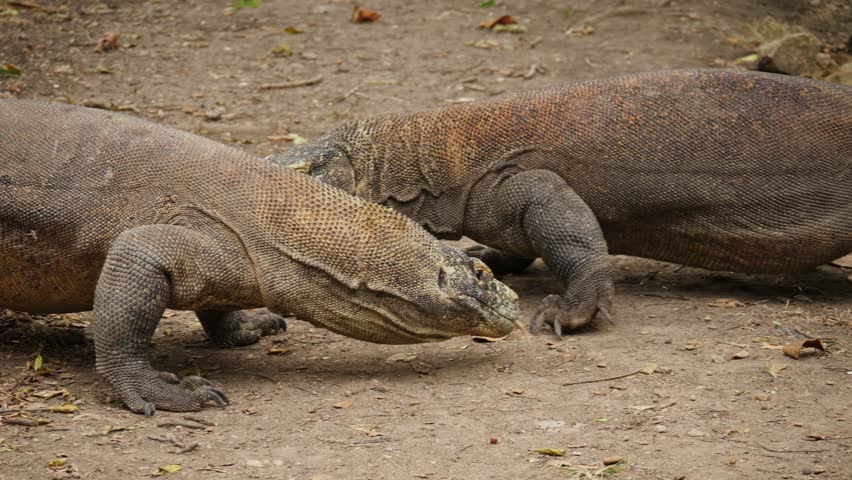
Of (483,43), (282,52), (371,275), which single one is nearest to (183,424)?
(371,275)

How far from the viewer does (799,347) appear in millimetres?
5270

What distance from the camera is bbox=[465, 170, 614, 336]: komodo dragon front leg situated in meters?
5.97

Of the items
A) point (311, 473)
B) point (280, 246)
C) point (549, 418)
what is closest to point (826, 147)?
point (549, 418)

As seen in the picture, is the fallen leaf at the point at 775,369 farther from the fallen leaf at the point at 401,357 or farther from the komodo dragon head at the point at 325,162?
the komodo dragon head at the point at 325,162

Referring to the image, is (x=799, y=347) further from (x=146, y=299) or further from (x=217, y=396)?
(x=146, y=299)

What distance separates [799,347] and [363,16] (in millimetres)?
7400

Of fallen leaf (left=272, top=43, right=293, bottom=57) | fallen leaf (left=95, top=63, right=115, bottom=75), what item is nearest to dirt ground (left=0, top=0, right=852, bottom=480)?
fallen leaf (left=95, top=63, right=115, bottom=75)

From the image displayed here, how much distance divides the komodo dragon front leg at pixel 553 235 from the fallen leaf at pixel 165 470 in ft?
7.74

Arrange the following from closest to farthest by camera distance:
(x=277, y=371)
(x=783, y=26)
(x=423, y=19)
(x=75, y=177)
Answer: (x=75, y=177), (x=277, y=371), (x=783, y=26), (x=423, y=19)

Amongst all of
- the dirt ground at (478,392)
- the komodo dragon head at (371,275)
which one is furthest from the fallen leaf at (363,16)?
the komodo dragon head at (371,275)

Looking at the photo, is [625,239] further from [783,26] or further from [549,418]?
[783,26]

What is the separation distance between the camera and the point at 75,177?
4.89 meters

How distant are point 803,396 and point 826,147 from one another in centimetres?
203

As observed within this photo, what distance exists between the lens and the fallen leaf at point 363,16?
11701 millimetres
